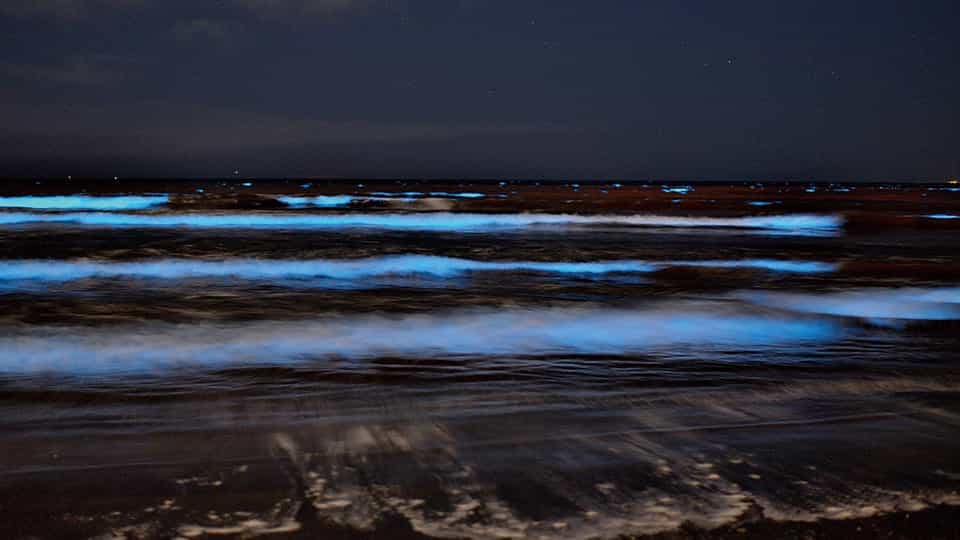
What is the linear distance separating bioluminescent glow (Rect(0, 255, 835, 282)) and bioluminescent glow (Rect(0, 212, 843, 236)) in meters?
9.17

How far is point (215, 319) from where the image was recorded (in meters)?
6.64

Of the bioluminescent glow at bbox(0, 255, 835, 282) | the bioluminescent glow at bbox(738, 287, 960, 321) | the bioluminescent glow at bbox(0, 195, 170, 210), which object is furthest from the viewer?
the bioluminescent glow at bbox(0, 195, 170, 210)

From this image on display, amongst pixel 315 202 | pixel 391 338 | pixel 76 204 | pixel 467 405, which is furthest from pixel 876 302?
pixel 76 204

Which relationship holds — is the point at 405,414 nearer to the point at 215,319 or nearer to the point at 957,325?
the point at 215,319

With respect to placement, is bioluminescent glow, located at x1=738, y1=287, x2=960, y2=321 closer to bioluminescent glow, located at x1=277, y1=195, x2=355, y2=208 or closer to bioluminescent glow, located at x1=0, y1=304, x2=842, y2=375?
bioluminescent glow, located at x1=0, y1=304, x2=842, y2=375

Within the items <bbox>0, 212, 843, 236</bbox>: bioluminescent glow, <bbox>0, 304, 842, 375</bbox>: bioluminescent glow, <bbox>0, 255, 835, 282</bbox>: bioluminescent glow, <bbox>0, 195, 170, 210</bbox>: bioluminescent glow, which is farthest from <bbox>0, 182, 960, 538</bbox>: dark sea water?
<bbox>0, 195, 170, 210</bbox>: bioluminescent glow

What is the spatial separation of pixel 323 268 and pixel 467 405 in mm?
7940

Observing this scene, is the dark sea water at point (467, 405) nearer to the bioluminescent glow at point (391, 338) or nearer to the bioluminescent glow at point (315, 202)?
the bioluminescent glow at point (391, 338)

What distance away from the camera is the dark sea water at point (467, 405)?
255 centimetres

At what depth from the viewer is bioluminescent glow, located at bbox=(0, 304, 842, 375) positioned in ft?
16.3

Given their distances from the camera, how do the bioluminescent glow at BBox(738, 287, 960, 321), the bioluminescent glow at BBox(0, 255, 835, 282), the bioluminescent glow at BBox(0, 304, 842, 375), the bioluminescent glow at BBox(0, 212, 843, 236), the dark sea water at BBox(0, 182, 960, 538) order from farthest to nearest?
the bioluminescent glow at BBox(0, 212, 843, 236) < the bioluminescent glow at BBox(0, 255, 835, 282) < the bioluminescent glow at BBox(738, 287, 960, 321) < the bioluminescent glow at BBox(0, 304, 842, 375) < the dark sea water at BBox(0, 182, 960, 538)

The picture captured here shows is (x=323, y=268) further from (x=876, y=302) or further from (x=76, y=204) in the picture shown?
(x=76, y=204)

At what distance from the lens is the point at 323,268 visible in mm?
11492

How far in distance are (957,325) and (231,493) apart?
235 inches
